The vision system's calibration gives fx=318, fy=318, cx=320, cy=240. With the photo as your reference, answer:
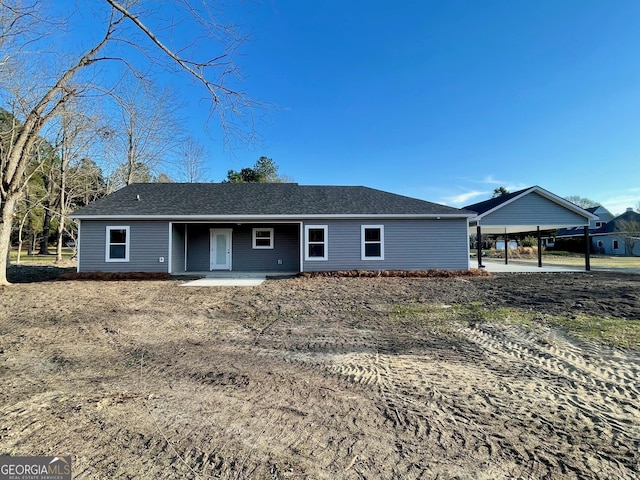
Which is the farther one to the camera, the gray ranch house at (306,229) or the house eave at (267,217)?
the gray ranch house at (306,229)

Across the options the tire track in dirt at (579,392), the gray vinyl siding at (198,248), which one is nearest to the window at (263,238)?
the gray vinyl siding at (198,248)

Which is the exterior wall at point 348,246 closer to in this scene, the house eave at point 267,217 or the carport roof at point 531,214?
the house eave at point 267,217

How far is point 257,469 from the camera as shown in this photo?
7.27ft

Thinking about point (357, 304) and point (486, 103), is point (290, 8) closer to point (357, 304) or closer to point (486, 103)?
point (357, 304)

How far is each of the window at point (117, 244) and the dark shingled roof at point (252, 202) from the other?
808 millimetres

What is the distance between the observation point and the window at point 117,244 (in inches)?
525

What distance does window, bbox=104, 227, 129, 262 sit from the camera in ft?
43.8

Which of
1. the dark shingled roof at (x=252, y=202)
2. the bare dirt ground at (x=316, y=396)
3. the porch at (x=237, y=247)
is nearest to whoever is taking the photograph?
the bare dirt ground at (x=316, y=396)

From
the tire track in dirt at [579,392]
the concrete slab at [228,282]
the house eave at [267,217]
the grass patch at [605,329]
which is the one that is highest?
the house eave at [267,217]

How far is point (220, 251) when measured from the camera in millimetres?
15617

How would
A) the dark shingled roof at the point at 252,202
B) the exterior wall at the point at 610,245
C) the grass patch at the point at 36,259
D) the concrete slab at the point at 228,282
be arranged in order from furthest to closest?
the exterior wall at the point at 610,245 < the grass patch at the point at 36,259 < the dark shingled roof at the point at 252,202 < the concrete slab at the point at 228,282

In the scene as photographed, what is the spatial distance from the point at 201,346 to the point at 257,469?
10.4 ft

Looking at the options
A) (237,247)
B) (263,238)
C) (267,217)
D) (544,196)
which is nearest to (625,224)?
(544,196)

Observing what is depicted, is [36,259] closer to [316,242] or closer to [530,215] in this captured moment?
[316,242]
